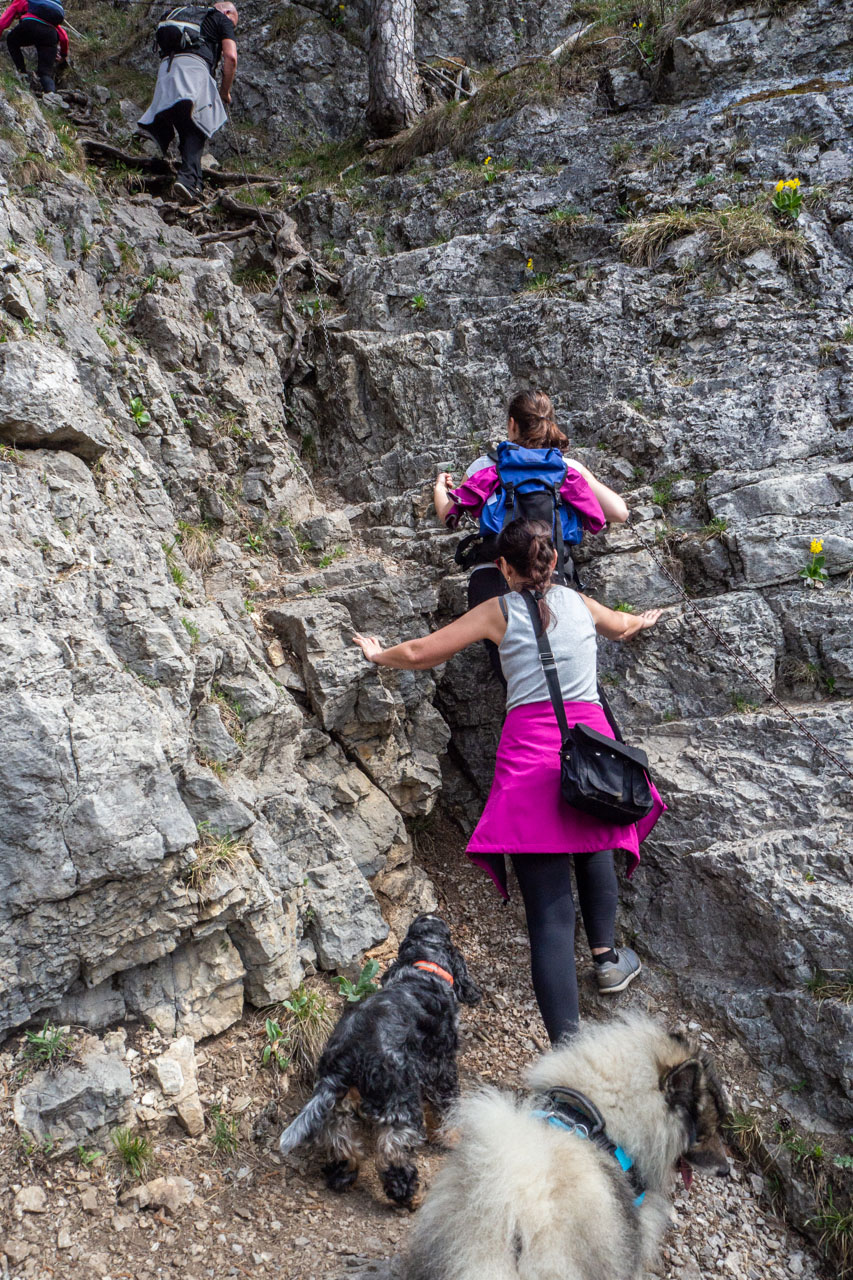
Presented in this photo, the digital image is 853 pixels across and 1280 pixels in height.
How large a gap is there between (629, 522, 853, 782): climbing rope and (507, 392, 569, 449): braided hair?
111 cm

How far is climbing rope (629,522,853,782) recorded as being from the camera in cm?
457

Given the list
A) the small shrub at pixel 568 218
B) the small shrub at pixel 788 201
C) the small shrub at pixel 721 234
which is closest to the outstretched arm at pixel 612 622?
the small shrub at pixel 721 234

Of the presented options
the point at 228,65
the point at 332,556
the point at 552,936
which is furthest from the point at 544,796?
the point at 228,65

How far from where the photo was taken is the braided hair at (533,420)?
16.6ft

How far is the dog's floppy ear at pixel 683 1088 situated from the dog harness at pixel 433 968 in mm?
1399

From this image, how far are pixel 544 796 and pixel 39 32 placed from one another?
34.7 feet

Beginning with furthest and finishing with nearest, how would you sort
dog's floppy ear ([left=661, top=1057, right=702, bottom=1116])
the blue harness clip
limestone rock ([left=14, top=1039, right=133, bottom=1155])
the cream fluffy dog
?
limestone rock ([left=14, top=1039, right=133, bottom=1155]), dog's floppy ear ([left=661, top=1057, right=702, bottom=1116]), the blue harness clip, the cream fluffy dog

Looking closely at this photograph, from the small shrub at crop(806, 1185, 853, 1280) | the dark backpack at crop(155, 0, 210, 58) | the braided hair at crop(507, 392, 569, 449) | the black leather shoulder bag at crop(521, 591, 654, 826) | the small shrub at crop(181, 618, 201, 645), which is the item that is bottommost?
the small shrub at crop(806, 1185, 853, 1280)

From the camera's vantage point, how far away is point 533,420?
5059mm

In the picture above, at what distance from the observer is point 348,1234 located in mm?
3277

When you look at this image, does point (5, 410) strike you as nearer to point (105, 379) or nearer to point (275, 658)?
point (105, 379)

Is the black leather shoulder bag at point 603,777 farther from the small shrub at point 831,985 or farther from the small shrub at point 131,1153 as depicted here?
the small shrub at point 131,1153

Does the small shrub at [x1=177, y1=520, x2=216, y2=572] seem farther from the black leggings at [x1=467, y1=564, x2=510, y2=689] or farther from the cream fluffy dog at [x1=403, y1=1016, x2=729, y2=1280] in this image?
the cream fluffy dog at [x1=403, y1=1016, x2=729, y2=1280]

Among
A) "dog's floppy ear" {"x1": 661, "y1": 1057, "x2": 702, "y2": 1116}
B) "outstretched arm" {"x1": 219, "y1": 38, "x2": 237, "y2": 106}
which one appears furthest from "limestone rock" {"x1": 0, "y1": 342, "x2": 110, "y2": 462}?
"outstretched arm" {"x1": 219, "y1": 38, "x2": 237, "y2": 106}
